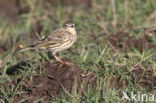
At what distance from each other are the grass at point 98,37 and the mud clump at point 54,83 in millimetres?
146

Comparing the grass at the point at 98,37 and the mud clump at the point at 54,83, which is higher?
the grass at the point at 98,37

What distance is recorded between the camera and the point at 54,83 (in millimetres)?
5531

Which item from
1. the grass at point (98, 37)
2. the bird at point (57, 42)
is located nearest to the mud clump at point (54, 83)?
Answer: the grass at point (98, 37)

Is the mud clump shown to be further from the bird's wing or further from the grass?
the bird's wing

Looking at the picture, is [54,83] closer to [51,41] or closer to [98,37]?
[51,41]

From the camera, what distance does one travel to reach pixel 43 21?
367 inches

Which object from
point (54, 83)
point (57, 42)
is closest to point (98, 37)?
point (57, 42)

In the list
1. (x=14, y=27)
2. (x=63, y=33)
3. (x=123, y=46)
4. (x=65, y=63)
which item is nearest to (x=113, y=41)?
(x=123, y=46)

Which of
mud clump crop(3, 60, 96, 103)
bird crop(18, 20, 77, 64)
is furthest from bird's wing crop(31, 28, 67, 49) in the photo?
mud clump crop(3, 60, 96, 103)

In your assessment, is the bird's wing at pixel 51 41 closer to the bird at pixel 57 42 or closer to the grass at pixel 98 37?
the bird at pixel 57 42

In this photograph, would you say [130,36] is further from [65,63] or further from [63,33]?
[65,63]

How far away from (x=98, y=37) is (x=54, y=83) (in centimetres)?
262

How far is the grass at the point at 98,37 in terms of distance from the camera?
5415 mm

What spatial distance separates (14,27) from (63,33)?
3.48m
